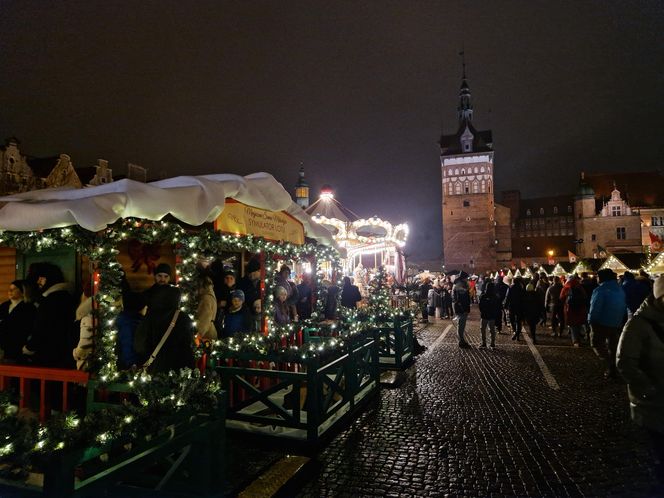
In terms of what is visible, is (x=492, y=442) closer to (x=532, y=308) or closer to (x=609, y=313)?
(x=609, y=313)

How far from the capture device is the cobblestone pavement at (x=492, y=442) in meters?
3.91

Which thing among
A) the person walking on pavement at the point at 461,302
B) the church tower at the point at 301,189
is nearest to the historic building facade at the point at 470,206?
the church tower at the point at 301,189

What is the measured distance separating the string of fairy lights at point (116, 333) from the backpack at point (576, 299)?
21.6 feet

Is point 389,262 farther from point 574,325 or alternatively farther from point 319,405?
point 319,405

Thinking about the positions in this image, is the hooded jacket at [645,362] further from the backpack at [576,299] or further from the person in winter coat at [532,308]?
the person in winter coat at [532,308]

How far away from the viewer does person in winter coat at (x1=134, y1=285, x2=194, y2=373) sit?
4348 mm

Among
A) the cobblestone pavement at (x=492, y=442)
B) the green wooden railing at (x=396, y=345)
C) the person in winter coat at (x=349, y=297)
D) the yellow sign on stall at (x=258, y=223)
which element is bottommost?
the cobblestone pavement at (x=492, y=442)

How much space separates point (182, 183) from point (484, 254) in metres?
64.6

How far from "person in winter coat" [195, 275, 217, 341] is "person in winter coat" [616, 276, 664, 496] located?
4750 mm

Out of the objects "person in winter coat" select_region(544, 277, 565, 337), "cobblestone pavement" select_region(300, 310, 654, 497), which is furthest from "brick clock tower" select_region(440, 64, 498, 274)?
"cobblestone pavement" select_region(300, 310, 654, 497)

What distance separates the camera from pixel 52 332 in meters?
5.14

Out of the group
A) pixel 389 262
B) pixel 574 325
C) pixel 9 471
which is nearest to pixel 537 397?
pixel 574 325

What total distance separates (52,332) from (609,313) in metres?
8.67

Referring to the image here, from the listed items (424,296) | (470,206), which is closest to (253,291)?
(424,296)
